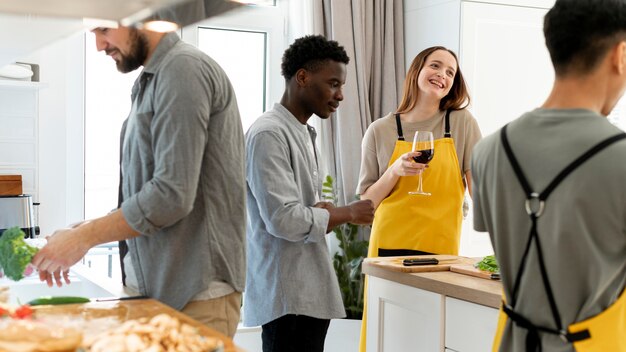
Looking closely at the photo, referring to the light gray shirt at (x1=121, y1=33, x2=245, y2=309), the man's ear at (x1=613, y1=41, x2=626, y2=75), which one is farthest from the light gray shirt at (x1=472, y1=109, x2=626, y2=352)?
the light gray shirt at (x1=121, y1=33, x2=245, y2=309)

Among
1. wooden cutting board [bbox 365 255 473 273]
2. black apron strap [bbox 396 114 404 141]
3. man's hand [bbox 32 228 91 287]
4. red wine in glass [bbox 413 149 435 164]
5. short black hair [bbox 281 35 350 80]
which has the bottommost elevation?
wooden cutting board [bbox 365 255 473 273]

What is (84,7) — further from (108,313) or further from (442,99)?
(442,99)

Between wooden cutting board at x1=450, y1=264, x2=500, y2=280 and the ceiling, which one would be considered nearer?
the ceiling

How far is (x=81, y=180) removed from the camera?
3703 mm

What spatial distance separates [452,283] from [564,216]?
0.92 metres

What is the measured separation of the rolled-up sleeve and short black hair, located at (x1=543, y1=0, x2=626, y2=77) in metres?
0.93

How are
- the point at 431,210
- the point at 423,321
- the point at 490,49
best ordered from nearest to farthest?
the point at 423,321, the point at 431,210, the point at 490,49

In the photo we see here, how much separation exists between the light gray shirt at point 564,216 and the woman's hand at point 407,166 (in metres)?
1.23

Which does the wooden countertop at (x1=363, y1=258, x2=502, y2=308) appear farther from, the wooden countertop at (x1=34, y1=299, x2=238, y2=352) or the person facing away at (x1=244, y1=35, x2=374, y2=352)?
the wooden countertop at (x1=34, y1=299, x2=238, y2=352)

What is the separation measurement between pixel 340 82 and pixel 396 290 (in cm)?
68

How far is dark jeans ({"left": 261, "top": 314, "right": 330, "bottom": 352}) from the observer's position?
2307mm

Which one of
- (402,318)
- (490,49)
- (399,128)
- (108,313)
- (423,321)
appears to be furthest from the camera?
(490,49)

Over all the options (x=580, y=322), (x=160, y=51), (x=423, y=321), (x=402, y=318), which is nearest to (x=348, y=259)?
(x=402, y=318)

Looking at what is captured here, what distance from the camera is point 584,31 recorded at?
1.42 m
